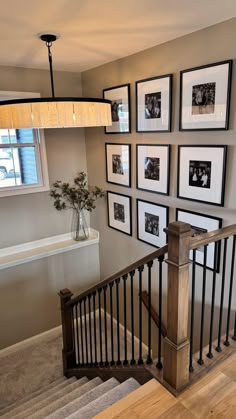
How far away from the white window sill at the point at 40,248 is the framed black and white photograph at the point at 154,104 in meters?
1.78

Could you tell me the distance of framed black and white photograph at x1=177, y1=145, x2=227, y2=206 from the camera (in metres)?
2.40

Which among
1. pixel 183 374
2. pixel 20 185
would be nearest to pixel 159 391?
pixel 183 374

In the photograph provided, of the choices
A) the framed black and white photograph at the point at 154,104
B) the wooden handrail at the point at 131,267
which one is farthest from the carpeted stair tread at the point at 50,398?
the framed black and white photograph at the point at 154,104

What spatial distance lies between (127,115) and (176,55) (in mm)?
836

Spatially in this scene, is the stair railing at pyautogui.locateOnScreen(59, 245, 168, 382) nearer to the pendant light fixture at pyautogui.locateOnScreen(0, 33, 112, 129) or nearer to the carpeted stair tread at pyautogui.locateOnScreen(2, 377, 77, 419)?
the carpeted stair tread at pyautogui.locateOnScreen(2, 377, 77, 419)

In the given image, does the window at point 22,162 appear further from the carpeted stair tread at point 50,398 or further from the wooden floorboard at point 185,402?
the wooden floorboard at point 185,402

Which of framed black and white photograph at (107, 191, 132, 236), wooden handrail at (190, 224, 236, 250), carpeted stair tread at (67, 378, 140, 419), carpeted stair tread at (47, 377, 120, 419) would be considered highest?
wooden handrail at (190, 224, 236, 250)

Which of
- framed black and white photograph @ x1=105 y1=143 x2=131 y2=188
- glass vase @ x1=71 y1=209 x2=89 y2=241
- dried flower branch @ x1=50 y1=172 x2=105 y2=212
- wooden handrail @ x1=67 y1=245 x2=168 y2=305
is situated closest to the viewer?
wooden handrail @ x1=67 y1=245 x2=168 y2=305

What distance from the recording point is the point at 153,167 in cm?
304

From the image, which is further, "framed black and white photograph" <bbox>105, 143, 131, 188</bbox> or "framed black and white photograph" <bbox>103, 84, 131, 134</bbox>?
"framed black and white photograph" <bbox>105, 143, 131, 188</bbox>

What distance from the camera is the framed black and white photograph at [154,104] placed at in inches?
108

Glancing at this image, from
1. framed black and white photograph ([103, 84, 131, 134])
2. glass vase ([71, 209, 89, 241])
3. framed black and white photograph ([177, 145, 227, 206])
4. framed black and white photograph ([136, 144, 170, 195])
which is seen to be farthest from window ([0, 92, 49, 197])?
framed black and white photograph ([177, 145, 227, 206])

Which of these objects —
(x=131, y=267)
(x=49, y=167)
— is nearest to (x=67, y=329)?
(x=131, y=267)

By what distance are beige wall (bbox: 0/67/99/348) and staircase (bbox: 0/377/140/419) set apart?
2.91ft
